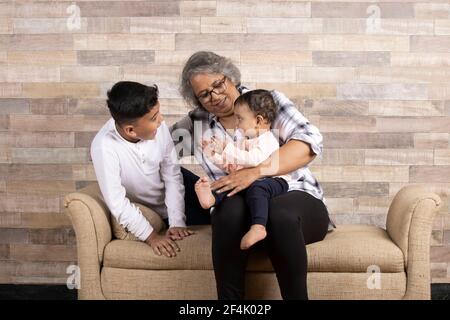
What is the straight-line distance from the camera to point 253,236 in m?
2.15

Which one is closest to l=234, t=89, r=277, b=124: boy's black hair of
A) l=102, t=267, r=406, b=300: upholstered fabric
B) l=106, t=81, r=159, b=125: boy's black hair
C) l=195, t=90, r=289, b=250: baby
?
l=195, t=90, r=289, b=250: baby

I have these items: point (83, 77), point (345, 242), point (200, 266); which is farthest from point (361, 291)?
point (83, 77)

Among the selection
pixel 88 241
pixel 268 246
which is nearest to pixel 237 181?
pixel 268 246

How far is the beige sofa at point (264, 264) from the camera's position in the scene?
2.41 meters

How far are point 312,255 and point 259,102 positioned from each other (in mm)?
588

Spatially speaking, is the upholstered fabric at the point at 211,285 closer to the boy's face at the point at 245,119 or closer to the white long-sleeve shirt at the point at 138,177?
the white long-sleeve shirt at the point at 138,177

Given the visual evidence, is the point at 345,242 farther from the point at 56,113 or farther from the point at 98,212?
the point at 56,113

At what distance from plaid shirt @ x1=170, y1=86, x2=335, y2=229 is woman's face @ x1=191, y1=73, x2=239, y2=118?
0.08 meters

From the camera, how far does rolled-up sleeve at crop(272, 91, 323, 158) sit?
2.54 meters

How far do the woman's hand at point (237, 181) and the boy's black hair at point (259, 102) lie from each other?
210mm

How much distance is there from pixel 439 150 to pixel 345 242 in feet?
4.07

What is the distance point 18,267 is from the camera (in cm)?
360

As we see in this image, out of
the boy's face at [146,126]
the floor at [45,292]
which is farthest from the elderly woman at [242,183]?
the floor at [45,292]

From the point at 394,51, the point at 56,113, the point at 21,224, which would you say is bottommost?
the point at 21,224
